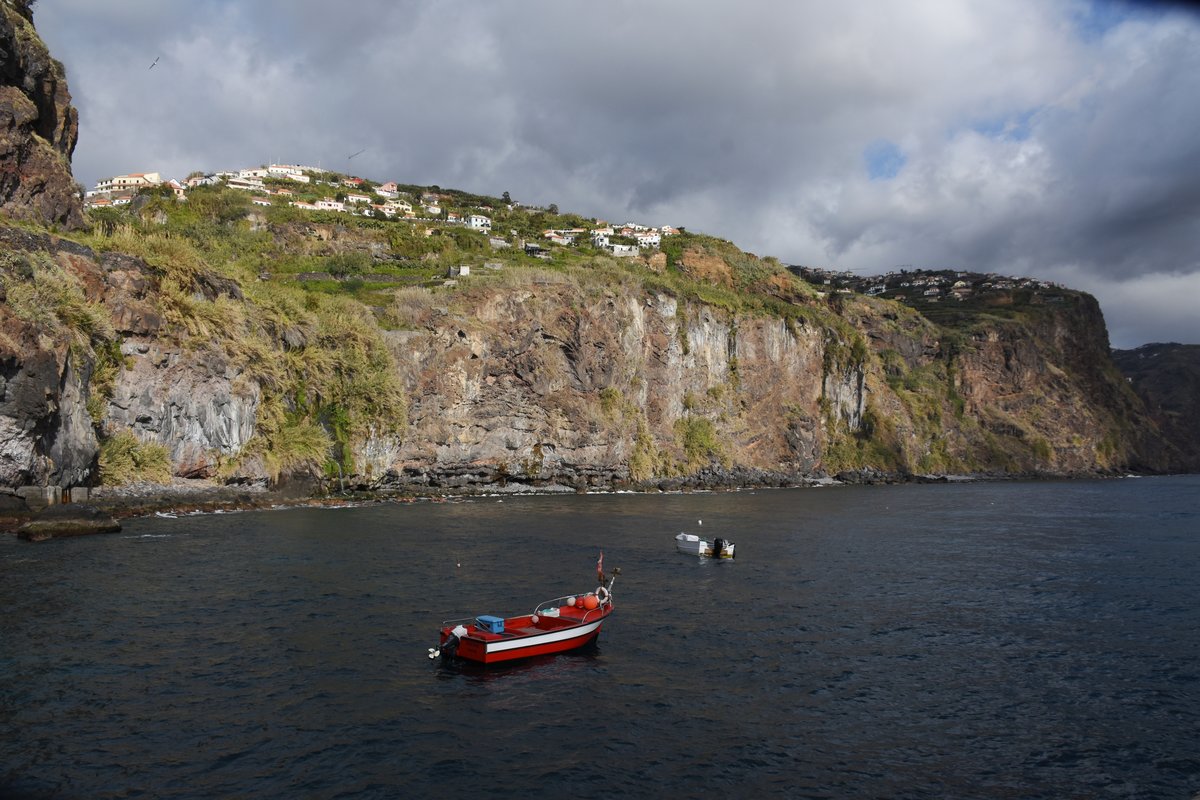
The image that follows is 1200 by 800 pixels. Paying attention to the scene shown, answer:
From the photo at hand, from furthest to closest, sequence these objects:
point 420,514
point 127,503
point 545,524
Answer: point 420,514 < point 545,524 < point 127,503

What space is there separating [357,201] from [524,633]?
123 meters

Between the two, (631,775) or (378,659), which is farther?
(378,659)

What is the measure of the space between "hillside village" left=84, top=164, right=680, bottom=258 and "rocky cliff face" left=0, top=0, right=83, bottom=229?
44769 mm

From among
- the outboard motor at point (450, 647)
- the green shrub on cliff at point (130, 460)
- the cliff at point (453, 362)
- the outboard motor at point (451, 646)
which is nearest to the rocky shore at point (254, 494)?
the green shrub on cliff at point (130, 460)

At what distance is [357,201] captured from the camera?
130 meters

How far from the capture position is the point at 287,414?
59625 millimetres

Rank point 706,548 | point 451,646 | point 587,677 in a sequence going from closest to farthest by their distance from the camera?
point 587,677 → point 451,646 → point 706,548

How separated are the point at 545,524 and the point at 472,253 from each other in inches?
2479

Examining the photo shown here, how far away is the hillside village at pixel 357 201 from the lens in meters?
114

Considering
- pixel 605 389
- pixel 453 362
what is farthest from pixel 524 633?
pixel 605 389

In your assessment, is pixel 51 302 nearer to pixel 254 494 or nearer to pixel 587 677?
pixel 254 494

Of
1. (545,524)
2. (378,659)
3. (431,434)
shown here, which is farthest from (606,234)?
(378,659)

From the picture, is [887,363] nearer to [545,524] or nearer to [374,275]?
[374,275]

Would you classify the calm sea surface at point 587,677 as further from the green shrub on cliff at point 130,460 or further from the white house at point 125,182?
the white house at point 125,182
